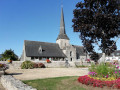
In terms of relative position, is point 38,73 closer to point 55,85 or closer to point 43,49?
point 55,85

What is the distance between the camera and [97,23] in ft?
34.8

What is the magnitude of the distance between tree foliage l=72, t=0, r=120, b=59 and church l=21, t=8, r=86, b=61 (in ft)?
74.0

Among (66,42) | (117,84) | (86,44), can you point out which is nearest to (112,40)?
(86,44)

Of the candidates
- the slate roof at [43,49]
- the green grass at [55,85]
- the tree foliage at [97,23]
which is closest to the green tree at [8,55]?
the slate roof at [43,49]

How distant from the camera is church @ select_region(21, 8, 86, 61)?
32.3 m

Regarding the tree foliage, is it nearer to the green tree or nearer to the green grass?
the green grass

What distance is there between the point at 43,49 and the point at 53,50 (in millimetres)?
3530

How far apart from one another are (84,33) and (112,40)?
3.06m

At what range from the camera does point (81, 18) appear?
1164 centimetres

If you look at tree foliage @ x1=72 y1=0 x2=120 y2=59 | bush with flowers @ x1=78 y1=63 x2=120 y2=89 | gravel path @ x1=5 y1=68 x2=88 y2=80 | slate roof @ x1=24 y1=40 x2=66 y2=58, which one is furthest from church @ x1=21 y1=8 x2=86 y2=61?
bush with flowers @ x1=78 y1=63 x2=120 y2=89

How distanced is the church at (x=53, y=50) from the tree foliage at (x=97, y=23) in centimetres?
2254

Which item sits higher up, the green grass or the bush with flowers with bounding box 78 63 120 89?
the bush with flowers with bounding box 78 63 120 89

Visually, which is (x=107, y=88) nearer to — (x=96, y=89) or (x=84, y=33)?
(x=96, y=89)

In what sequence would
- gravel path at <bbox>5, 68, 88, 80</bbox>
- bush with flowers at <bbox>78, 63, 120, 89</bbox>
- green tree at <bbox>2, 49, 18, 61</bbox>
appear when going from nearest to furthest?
bush with flowers at <bbox>78, 63, 120, 89</bbox>
gravel path at <bbox>5, 68, 88, 80</bbox>
green tree at <bbox>2, 49, 18, 61</bbox>
